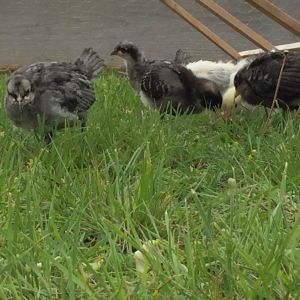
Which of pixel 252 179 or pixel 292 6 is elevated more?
pixel 252 179

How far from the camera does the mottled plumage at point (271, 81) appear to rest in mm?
2967

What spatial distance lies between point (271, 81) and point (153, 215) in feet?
5.33

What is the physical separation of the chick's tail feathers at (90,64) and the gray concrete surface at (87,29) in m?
2.99

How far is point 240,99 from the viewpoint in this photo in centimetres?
327

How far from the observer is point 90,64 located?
11.3 ft

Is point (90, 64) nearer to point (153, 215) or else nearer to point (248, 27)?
point (248, 27)

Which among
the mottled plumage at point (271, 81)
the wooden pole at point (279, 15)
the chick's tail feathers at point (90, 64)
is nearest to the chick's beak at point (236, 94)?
the mottled plumage at point (271, 81)

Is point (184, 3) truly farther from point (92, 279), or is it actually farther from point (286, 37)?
point (92, 279)

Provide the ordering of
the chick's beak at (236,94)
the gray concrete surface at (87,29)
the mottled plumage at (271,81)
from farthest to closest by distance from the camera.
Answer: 1. the gray concrete surface at (87,29)
2. the chick's beak at (236,94)
3. the mottled plumage at (271,81)

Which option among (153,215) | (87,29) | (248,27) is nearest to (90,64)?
(248,27)

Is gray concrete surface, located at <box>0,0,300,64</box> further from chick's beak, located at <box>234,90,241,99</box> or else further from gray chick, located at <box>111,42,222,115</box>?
chick's beak, located at <box>234,90,241,99</box>

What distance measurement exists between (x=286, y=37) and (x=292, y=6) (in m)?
0.30

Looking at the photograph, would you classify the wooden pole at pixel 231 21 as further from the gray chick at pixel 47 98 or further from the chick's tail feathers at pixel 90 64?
the gray chick at pixel 47 98

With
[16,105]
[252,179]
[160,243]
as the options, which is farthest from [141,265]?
[16,105]
